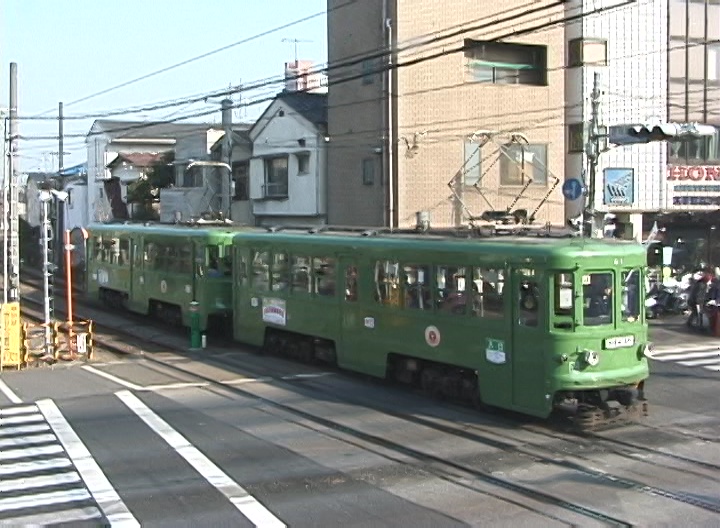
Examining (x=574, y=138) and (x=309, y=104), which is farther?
(x=309, y=104)

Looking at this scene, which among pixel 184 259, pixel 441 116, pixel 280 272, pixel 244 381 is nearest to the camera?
pixel 244 381

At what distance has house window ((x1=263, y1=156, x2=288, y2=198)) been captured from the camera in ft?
121

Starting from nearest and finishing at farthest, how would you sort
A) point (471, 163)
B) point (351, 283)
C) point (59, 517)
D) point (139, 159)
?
point (59, 517) < point (351, 283) < point (471, 163) < point (139, 159)

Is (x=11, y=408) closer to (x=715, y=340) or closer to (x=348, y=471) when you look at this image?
(x=348, y=471)

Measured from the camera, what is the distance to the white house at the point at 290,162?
1379 inches

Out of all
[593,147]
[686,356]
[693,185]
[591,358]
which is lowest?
[686,356]

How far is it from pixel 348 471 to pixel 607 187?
88.2ft

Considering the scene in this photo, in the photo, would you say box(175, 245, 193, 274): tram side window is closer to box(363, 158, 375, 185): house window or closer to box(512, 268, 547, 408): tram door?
box(363, 158, 375, 185): house window

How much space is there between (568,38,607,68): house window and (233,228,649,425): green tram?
64.9 ft

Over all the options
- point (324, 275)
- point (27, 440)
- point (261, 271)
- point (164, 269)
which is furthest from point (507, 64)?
point (27, 440)

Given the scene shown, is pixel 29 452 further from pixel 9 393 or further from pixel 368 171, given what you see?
pixel 368 171

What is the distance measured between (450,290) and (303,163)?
21387 mm

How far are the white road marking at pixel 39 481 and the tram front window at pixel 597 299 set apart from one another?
6672 millimetres

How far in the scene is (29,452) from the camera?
12531mm
